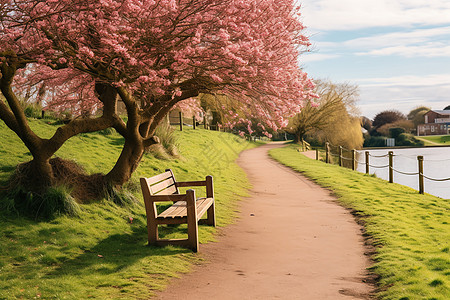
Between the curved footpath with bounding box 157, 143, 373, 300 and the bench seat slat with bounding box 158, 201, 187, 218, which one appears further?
the bench seat slat with bounding box 158, 201, 187, 218

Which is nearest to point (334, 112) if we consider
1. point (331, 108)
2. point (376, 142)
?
point (331, 108)

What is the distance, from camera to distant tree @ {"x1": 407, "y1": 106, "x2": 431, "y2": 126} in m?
113

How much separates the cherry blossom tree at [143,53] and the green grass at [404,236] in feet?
12.2

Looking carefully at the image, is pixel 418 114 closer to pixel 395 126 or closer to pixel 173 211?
pixel 395 126

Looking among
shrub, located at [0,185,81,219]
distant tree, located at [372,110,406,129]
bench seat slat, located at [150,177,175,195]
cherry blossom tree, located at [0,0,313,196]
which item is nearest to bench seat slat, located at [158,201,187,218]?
bench seat slat, located at [150,177,175,195]

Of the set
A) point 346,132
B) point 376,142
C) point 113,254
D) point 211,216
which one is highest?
point 346,132

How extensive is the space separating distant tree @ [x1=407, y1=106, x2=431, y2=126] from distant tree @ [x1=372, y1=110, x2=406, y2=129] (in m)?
10.4

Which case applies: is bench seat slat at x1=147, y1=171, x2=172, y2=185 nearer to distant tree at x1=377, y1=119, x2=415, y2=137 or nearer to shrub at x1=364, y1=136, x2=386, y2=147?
shrub at x1=364, y1=136, x2=386, y2=147

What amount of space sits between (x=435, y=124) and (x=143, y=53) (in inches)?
4409

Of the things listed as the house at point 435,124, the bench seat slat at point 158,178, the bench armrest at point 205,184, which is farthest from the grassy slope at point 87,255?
the house at point 435,124

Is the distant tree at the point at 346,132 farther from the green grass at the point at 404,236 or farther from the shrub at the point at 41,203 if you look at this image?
the shrub at the point at 41,203

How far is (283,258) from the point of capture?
778 centimetres

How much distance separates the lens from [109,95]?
33.9ft

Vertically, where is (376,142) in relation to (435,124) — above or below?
below
